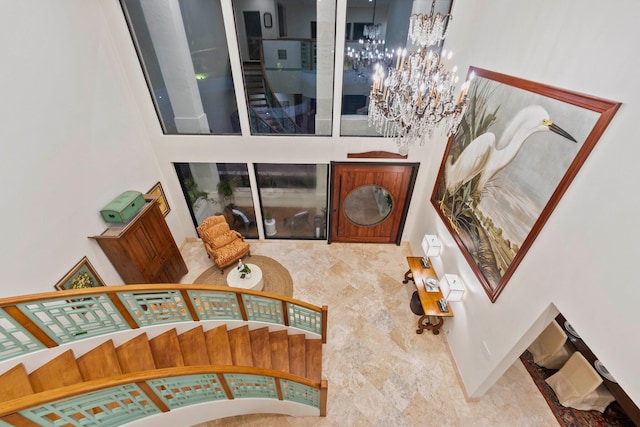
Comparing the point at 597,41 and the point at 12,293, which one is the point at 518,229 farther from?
the point at 12,293

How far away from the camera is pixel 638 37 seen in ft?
5.42

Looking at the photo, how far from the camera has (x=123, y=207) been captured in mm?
3621

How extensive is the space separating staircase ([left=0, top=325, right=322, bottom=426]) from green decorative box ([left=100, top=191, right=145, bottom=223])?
160 centimetres

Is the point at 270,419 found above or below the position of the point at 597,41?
below

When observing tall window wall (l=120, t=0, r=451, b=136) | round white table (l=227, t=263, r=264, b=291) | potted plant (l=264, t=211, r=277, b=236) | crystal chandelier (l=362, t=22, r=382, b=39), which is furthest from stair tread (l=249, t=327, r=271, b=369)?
crystal chandelier (l=362, t=22, r=382, b=39)

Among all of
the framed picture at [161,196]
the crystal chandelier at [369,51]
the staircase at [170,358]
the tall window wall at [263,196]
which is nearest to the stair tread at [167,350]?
the staircase at [170,358]

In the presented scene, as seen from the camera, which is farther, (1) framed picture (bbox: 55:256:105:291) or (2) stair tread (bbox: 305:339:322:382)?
(2) stair tread (bbox: 305:339:322:382)

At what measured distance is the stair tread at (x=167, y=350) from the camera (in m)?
2.97

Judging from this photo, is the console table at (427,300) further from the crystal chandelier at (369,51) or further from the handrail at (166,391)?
the crystal chandelier at (369,51)

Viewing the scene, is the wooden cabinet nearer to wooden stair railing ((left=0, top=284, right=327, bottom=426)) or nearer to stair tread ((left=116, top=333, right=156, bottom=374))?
wooden stair railing ((left=0, top=284, right=327, bottom=426))

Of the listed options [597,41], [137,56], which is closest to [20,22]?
[137,56]

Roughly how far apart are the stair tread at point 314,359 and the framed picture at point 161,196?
11.9 feet

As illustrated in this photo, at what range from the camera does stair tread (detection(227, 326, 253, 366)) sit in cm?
333

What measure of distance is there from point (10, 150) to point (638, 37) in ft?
16.5
